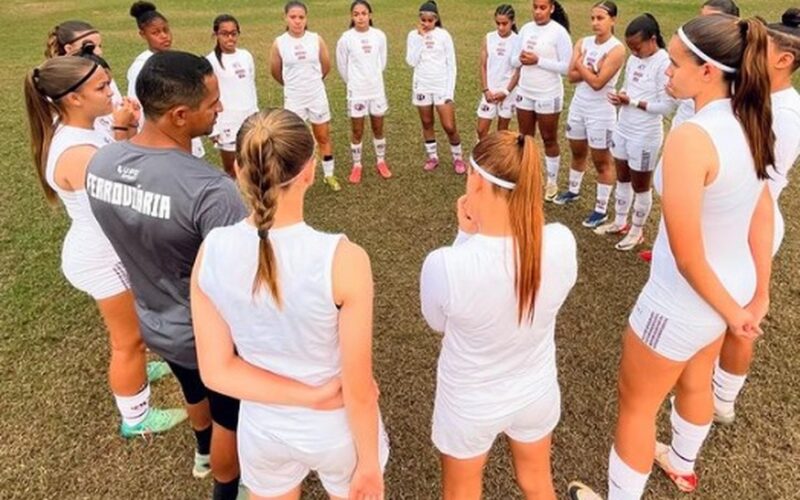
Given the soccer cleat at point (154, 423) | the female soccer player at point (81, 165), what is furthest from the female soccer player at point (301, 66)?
the soccer cleat at point (154, 423)

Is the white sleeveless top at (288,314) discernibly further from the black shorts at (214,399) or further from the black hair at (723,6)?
the black hair at (723,6)

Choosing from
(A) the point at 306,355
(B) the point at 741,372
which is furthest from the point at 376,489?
(B) the point at 741,372

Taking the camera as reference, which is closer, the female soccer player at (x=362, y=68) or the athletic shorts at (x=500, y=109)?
the athletic shorts at (x=500, y=109)

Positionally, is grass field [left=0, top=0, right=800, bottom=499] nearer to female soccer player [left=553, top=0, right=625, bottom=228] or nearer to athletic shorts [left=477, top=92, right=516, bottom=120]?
female soccer player [left=553, top=0, right=625, bottom=228]

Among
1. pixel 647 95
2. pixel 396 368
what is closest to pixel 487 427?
pixel 396 368

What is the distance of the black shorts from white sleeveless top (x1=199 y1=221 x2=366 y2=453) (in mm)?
615

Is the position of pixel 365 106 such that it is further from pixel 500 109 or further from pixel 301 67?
pixel 500 109

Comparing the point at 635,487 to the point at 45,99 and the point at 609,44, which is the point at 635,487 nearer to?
the point at 45,99

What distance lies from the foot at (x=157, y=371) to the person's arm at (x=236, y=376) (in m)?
2.60

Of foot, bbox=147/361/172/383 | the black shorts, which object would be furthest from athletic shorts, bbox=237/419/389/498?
foot, bbox=147/361/172/383

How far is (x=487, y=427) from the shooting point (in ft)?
8.13

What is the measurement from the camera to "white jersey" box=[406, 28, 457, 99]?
7547mm

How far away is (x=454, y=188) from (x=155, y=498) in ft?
16.4

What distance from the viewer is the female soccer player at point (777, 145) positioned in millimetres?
3215
